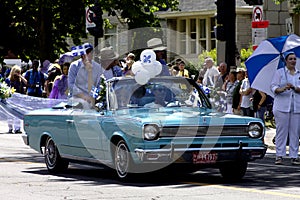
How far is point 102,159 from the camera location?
13.3m

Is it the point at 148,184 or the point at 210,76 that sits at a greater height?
the point at 210,76

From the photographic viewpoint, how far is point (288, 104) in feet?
51.6

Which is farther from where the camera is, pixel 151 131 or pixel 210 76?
pixel 210 76

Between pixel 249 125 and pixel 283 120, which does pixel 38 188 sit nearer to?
pixel 249 125

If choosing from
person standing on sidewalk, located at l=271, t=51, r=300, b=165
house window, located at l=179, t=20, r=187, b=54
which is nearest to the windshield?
person standing on sidewalk, located at l=271, t=51, r=300, b=165

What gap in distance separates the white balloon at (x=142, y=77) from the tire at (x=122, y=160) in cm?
126

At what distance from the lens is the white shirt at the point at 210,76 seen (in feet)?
76.4

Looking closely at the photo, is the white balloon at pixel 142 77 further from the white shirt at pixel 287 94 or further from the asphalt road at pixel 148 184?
the white shirt at pixel 287 94

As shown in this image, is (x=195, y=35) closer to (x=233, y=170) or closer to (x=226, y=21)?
(x=226, y=21)

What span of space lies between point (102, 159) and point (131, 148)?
999 mm

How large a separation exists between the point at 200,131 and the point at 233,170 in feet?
3.54

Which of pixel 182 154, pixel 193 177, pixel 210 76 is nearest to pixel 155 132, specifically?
pixel 182 154

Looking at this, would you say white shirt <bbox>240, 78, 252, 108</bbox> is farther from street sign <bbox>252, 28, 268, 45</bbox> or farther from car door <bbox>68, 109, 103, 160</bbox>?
car door <bbox>68, 109, 103, 160</bbox>

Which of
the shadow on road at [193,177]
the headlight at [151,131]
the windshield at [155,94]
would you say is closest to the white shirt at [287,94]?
the shadow on road at [193,177]
